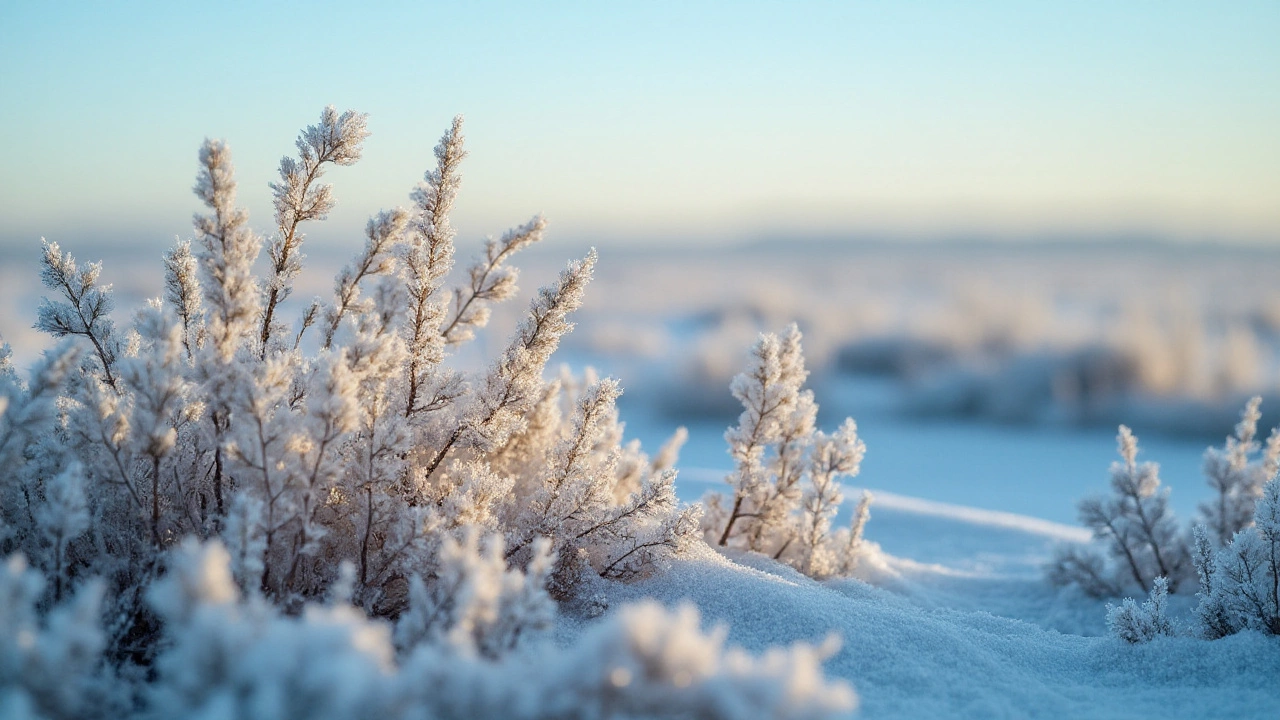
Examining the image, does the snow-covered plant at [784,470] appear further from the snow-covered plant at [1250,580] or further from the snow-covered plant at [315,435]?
the snow-covered plant at [1250,580]

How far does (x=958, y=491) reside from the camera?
8.44 meters

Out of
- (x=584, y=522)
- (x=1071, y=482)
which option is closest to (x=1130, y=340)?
(x=1071, y=482)

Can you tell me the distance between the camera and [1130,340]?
11.8m

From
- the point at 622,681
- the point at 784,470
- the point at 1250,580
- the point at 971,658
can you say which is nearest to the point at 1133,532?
the point at 1250,580

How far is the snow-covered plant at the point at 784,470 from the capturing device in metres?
A: 3.01

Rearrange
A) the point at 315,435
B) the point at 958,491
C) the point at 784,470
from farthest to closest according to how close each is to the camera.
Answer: the point at 958,491
the point at 784,470
the point at 315,435

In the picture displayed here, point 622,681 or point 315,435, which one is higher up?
point 315,435

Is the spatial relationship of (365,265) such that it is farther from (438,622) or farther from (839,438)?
(839,438)

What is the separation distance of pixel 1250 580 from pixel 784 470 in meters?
1.48

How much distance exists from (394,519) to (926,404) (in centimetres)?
1108

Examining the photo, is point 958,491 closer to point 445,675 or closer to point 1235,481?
point 1235,481

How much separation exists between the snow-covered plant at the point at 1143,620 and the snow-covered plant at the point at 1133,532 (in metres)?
1.30

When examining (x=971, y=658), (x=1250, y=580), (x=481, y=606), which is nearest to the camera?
(x=481, y=606)

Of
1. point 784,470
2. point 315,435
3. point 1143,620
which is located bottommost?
point 1143,620
